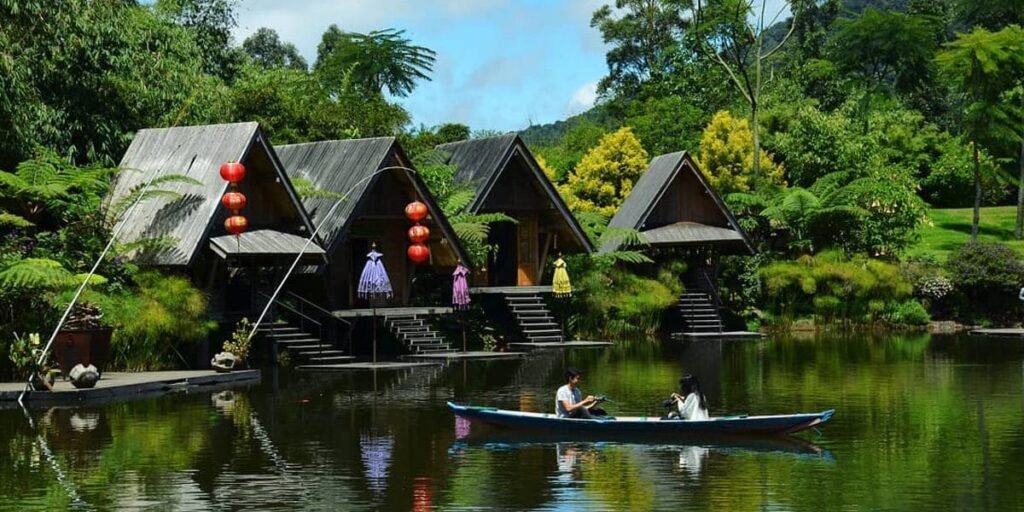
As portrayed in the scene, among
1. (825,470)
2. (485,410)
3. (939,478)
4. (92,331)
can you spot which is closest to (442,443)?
(485,410)

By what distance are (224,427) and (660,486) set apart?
27.4 ft

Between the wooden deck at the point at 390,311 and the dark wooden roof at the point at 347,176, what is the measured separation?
1.45 m

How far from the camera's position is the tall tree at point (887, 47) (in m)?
66.6

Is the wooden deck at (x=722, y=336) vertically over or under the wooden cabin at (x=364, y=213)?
under

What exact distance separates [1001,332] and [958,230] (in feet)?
66.6

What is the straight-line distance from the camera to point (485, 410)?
22.0 m

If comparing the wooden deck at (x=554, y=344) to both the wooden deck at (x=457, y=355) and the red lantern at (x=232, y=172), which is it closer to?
the wooden deck at (x=457, y=355)

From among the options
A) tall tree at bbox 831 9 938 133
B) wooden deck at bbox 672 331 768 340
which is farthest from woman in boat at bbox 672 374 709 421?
tall tree at bbox 831 9 938 133

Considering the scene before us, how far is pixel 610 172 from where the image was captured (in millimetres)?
56500

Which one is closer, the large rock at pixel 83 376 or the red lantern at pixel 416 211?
the large rock at pixel 83 376

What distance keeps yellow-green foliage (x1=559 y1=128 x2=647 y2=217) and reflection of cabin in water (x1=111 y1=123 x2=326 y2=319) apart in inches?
832

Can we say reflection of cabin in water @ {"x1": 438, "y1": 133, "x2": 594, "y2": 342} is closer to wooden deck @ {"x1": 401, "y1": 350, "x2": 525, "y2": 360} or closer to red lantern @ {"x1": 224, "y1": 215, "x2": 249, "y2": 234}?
wooden deck @ {"x1": 401, "y1": 350, "x2": 525, "y2": 360}

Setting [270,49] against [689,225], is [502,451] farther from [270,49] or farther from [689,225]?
[270,49]

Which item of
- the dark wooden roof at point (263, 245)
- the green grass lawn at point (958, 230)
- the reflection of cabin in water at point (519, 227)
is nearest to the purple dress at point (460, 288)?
the reflection of cabin in water at point (519, 227)
